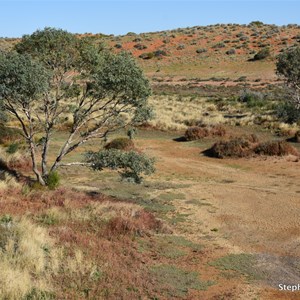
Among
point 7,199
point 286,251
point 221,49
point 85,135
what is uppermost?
point 221,49

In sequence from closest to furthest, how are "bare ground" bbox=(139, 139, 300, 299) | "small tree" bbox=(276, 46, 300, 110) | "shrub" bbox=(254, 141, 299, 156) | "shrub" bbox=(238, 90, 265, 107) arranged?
"bare ground" bbox=(139, 139, 300, 299) < "shrub" bbox=(254, 141, 299, 156) < "small tree" bbox=(276, 46, 300, 110) < "shrub" bbox=(238, 90, 265, 107)

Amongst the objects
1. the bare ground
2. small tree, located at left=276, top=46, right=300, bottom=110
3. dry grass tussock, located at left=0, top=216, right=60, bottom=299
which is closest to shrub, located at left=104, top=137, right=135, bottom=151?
the bare ground

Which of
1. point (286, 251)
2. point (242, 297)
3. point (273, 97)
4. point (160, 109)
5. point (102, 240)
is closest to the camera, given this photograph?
point (242, 297)

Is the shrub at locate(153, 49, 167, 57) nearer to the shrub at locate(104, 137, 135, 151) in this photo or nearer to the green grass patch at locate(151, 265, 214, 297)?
the shrub at locate(104, 137, 135, 151)

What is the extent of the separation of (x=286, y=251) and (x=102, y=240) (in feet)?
17.7

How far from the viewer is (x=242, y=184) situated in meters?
22.6

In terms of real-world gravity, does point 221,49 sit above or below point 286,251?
above

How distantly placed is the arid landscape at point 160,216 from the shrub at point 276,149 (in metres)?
0.06

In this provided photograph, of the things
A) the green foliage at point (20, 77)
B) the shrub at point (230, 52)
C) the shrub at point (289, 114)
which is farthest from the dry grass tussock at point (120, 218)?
the shrub at point (230, 52)

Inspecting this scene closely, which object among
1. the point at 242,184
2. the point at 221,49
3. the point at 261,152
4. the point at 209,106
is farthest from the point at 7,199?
the point at 221,49

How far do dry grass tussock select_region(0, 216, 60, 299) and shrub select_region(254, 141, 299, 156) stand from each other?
18.8 m

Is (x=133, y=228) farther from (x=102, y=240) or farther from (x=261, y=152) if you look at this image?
(x=261, y=152)

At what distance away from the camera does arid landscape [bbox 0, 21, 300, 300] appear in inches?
413

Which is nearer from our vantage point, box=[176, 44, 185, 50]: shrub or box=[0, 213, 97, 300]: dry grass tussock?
box=[0, 213, 97, 300]: dry grass tussock
